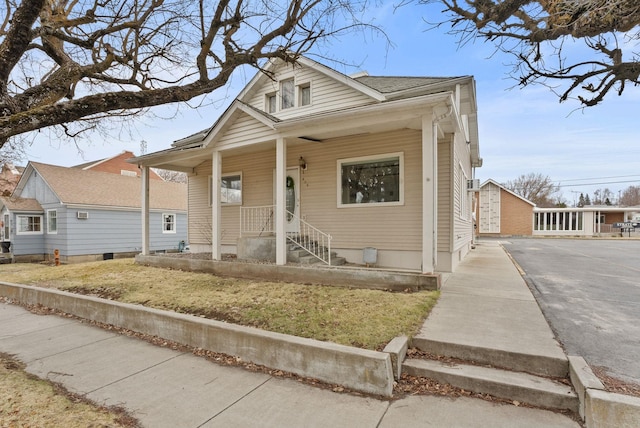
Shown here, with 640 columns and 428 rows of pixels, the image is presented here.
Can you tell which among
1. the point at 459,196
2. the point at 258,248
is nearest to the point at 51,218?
the point at 258,248

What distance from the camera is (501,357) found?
3.37 metres

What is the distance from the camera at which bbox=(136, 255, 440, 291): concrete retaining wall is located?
19.0 feet

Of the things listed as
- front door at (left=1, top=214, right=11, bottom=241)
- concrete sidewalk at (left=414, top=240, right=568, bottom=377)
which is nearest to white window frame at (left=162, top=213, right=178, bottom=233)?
front door at (left=1, top=214, right=11, bottom=241)

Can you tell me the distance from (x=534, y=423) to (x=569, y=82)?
20.2ft

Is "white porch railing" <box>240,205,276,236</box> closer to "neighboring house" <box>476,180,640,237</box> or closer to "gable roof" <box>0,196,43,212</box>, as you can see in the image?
"gable roof" <box>0,196,43,212</box>

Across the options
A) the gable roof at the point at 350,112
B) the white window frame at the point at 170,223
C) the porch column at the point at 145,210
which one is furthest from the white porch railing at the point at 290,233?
the white window frame at the point at 170,223

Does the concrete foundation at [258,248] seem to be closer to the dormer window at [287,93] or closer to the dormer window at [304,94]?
the dormer window at [304,94]

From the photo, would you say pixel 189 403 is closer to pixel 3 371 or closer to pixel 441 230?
pixel 3 371

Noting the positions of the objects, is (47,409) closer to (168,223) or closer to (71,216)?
(71,216)

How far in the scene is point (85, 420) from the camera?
277cm

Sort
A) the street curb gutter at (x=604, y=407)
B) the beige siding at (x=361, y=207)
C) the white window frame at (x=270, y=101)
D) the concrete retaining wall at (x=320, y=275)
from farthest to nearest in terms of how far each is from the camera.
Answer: the white window frame at (x=270, y=101) → the beige siding at (x=361, y=207) → the concrete retaining wall at (x=320, y=275) → the street curb gutter at (x=604, y=407)

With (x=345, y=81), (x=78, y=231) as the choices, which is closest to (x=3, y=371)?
(x=345, y=81)

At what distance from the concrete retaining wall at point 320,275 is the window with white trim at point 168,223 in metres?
11.0

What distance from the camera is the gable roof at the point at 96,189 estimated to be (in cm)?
1555
